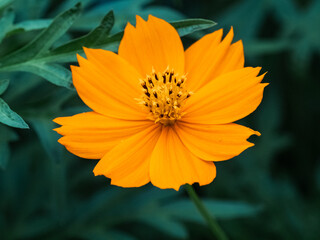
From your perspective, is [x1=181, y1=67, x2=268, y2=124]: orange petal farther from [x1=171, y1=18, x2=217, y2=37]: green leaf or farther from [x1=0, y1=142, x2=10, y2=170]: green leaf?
[x1=0, y1=142, x2=10, y2=170]: green leaf

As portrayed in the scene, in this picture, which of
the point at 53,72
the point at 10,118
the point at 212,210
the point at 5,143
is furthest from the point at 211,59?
the point at 212,210

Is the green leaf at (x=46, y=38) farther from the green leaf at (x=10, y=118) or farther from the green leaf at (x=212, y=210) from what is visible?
the green leaf at (x=212, y=210)

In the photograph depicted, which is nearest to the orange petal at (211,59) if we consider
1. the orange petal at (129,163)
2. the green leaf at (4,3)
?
the orange petal at (129,163)

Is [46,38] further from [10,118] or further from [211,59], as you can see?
[211,59]

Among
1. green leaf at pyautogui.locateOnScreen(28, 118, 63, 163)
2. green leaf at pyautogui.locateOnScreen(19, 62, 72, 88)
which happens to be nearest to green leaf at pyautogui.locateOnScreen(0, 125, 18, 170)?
green leaf at pyautogui.locateOnScreen(28, 118, 63, 163)

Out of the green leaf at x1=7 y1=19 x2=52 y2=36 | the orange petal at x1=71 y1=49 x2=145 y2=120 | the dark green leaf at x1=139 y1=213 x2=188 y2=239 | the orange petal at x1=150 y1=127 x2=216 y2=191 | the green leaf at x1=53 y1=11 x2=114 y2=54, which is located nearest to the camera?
the orange petal at x1=150 y1=127 x2=216 y2=191

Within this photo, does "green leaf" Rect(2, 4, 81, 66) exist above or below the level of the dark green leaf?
above
